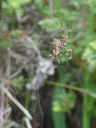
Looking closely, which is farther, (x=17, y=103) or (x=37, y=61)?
(x=37, y=61)

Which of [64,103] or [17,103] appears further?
[64,103]

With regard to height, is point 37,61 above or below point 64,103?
above

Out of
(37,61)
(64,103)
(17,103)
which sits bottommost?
(64,103)

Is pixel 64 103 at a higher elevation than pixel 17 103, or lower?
lower

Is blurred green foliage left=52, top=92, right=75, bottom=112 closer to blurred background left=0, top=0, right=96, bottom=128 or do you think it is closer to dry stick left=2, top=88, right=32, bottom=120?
blurred background left=0, top=0, right=96, bottom=128

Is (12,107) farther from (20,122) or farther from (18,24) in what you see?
(18,24)

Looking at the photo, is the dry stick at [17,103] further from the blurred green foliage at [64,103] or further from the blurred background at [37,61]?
the blurred green foliage at [64,103]

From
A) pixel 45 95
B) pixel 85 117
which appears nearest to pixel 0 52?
pixel 45 95

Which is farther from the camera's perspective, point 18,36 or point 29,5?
point 29,5

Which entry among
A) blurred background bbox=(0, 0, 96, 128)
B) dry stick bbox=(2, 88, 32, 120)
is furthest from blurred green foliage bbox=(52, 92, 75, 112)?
dry stick bbox=(2, 88, 32, 120)
